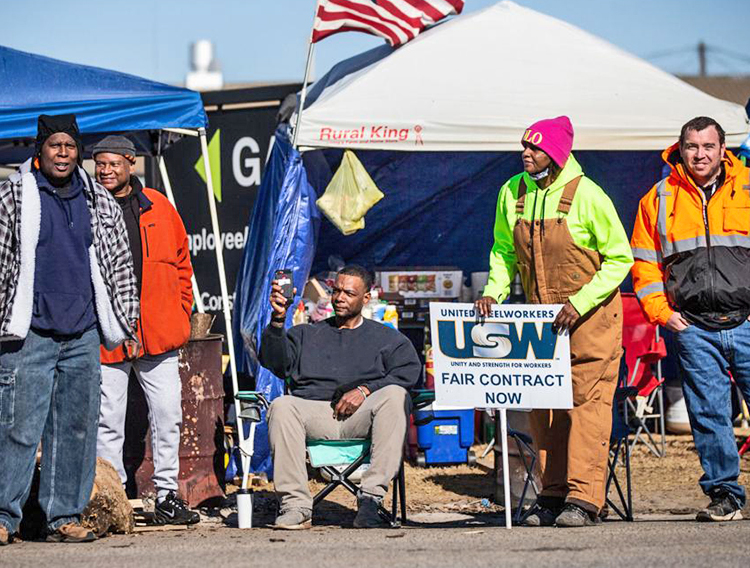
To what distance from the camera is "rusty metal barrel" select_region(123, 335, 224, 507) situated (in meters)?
7.39

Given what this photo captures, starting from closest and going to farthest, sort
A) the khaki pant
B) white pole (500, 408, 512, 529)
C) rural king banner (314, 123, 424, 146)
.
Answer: white pole (500, 408, 512, 529), the khaki pant, rural king banner (314, 123, 424, 146)

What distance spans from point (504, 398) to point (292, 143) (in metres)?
3.14

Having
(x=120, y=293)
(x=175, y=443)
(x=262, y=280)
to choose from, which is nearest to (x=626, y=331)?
(x=262, y=280)

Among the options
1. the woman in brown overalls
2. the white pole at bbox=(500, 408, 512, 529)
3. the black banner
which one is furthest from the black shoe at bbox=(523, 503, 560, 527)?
the black banner

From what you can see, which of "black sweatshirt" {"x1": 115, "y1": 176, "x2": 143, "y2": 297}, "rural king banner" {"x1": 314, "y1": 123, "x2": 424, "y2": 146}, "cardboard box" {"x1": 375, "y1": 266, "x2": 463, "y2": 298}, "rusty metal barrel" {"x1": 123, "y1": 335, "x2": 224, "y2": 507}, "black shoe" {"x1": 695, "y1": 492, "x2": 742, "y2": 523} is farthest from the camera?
"cardboard box" {"x1": 375, "y1": 266, "x2": 463, "y2": 298}

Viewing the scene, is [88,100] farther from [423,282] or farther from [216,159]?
[216,159]

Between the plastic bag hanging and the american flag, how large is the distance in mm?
995

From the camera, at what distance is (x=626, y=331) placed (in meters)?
9.60

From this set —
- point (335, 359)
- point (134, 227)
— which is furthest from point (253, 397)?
point (134, 227)

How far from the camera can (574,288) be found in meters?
6.38

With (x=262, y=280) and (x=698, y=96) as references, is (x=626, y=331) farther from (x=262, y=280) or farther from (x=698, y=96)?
(x=262, y=280)

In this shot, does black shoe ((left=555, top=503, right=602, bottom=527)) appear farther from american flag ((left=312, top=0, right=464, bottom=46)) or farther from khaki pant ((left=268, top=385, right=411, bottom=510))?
american flag ((left=312, top=0, right=464, bottom=46))

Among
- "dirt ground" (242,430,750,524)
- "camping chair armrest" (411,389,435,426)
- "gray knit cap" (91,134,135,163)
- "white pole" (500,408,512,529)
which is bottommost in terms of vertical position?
"dirt ground" (242,430,750,524)

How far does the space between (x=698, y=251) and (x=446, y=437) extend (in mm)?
3490
